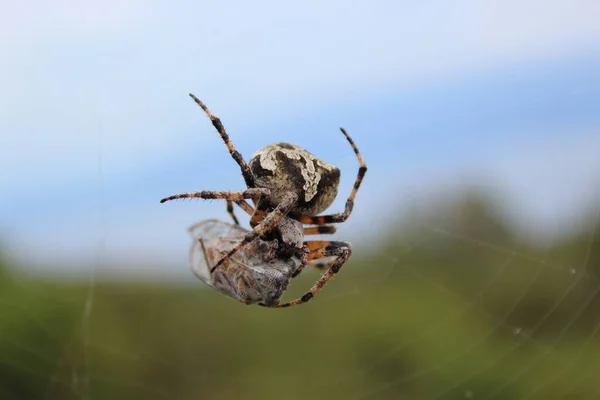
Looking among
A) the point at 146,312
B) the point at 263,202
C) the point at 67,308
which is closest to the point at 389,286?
the point at 146,312

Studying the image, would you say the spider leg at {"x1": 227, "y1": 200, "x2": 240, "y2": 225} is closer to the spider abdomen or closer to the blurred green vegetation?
the spider abdomen

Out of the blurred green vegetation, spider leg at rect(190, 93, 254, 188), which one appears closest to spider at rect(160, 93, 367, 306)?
spider leg at rect(190, 93, 254, 188)

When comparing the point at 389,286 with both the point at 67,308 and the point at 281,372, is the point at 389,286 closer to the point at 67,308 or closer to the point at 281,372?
the point at 281,372

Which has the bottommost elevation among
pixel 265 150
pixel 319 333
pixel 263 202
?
pixel 319 333

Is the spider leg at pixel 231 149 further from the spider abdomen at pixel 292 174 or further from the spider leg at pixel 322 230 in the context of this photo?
the spider leg at pixel 322 230

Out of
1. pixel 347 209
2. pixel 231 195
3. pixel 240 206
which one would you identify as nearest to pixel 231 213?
pixel 240 206

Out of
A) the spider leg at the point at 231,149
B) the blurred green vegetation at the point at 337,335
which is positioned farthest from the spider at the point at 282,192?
the blurred green vegetation at the point at 337,335
